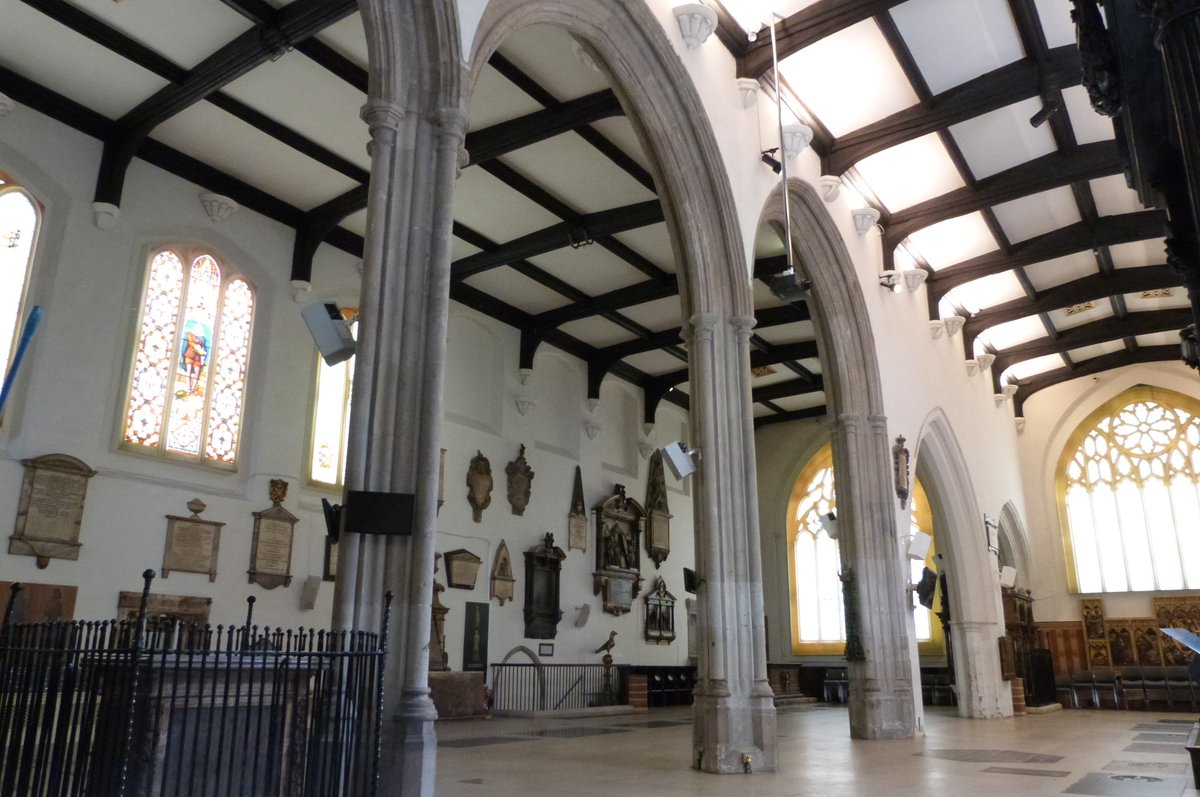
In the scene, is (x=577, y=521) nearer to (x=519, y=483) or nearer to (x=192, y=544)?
(x=519, y=483)

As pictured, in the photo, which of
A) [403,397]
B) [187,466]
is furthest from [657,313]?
[403,397]

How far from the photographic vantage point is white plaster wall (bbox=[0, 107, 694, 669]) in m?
9.83

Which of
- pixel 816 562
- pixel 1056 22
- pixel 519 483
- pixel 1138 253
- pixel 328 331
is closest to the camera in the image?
pixel 328 331

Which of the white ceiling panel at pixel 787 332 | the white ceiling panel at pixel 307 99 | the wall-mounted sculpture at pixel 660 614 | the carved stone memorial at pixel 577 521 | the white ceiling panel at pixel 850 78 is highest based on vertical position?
the white ceiling panel at pixel 850 78

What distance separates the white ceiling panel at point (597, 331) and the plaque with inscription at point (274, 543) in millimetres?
6638

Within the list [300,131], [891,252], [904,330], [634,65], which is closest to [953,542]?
[904,330]

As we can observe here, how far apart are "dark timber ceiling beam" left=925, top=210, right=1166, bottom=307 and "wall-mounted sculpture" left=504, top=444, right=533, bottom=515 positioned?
7.46 metres

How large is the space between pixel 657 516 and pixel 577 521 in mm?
2676

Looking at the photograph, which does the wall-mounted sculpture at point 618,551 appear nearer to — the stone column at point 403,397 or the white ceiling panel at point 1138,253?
the white ceiling panel at point 1138,253

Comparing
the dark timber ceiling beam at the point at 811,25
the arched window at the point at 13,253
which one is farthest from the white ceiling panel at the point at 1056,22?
the arched window at the point at 13,253

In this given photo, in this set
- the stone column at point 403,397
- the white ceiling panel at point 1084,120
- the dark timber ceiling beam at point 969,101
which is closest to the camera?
the stone column at point 403,397

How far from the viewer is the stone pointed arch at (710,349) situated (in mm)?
7680

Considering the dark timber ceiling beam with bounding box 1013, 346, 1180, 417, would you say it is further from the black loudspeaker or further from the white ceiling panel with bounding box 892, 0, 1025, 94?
the white ceiling panel with bounding box 892, 0, 1025, 94

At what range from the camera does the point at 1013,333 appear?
18.5 m
